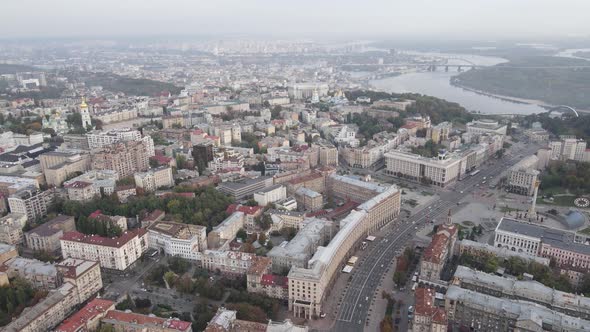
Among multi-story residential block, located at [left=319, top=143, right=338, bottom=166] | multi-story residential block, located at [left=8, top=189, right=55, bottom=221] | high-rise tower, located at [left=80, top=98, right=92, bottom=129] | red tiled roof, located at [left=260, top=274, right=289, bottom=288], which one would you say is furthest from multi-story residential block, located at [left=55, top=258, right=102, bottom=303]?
high-rise tower, located at [left=80, top=98, right=92, bottom=129]

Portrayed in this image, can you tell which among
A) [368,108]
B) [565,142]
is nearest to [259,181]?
[565,142]

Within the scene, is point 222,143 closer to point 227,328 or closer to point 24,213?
point 24,213

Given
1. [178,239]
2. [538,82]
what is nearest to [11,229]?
[178,239]

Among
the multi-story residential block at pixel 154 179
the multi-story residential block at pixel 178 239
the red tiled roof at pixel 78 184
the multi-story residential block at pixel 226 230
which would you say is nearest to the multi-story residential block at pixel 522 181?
the multi-story residential block at pixel 226 230

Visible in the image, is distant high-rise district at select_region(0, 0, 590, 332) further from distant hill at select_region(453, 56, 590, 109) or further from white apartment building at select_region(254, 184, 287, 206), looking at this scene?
distant hill at select_region(453, 56, 590, 109)

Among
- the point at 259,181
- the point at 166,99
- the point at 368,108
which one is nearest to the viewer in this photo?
the point at 259,181
